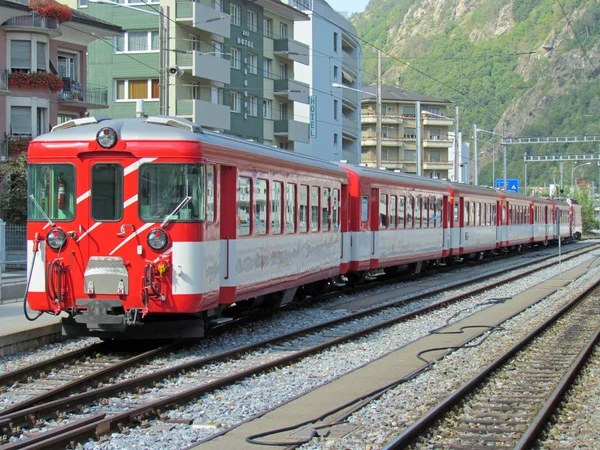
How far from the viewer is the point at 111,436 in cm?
812

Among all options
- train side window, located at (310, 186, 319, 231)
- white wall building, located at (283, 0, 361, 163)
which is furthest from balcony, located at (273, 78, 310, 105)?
train side window, located at (310, 186, 319, 231)

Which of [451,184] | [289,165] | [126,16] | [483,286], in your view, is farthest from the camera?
[126,16]

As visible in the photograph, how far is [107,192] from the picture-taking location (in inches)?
482

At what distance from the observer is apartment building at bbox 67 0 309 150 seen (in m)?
45.7

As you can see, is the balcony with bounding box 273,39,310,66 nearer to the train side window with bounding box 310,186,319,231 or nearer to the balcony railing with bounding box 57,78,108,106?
the balcony railing with bounding box 57,78,108,106

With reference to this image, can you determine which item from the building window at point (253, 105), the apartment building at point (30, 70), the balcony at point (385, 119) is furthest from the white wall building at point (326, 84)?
the balcony at point (385, 119)

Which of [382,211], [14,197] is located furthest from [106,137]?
[14,197]

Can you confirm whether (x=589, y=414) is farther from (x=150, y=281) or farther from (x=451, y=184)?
(x=451, y=184)

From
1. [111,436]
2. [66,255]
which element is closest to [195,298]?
[66,255]

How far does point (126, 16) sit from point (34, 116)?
37.6 ft

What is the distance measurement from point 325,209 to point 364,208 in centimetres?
380

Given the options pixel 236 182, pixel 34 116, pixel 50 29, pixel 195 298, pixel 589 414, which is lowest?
pixel 589 414

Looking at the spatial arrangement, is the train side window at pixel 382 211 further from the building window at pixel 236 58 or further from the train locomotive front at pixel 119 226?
the building window at pixel 236 58

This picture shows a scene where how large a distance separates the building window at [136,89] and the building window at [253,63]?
751cm
